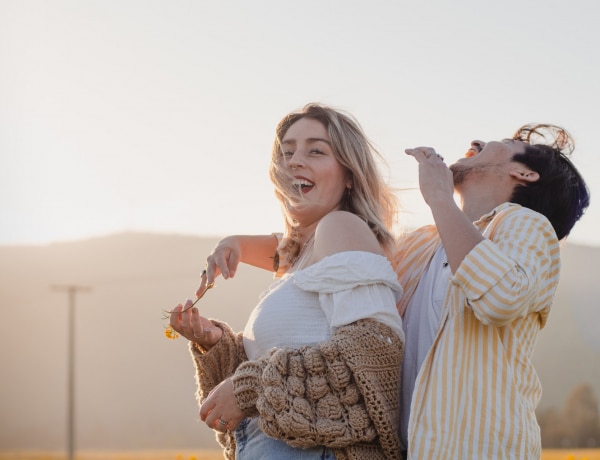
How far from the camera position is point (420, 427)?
10.4 ft

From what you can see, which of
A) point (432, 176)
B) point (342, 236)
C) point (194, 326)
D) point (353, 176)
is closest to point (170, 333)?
point (194, 326)

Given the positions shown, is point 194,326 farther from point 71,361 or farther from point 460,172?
point 71,361

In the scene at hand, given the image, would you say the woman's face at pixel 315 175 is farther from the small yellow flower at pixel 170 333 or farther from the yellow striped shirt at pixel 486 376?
the yellow striped shirt at pixel 486 376

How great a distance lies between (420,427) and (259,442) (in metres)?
0.62

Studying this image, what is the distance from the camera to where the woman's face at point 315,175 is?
385 cm

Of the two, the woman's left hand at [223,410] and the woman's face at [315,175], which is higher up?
Result: the woman's face at [315,175]

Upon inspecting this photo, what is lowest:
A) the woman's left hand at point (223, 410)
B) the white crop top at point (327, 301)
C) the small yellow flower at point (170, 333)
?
the woman's left hand at point (223, 410)

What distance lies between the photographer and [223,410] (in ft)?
11.0

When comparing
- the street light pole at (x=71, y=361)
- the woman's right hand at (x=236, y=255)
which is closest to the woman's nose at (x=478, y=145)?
the woman's right hand at (x=236, y=255)

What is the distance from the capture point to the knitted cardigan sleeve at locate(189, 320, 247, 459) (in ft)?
12.4

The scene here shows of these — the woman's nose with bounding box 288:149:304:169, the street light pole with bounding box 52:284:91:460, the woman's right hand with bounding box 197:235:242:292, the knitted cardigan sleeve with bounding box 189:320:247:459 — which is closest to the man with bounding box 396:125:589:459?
the woman's nose with bounding box 288:149:304:169

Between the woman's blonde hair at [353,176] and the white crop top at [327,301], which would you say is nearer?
the white crop top at [327,301]

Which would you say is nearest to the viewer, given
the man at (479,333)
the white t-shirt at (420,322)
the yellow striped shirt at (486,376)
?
the man at (479,333)

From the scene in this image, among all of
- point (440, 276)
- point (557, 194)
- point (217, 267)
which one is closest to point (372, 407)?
point (440, 276)
